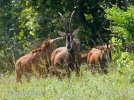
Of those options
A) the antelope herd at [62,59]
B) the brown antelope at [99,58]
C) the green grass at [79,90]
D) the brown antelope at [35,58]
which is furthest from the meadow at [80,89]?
the brown antelope at [35,58]

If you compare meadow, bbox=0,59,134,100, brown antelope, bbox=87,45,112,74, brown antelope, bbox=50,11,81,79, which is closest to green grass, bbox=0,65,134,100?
meadow, bbox=0,59,134,100

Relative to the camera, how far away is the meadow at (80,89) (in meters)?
7.41

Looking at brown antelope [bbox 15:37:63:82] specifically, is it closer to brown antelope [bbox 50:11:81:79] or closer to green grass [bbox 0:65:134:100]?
brown antelope [bbox 50:11:81:79]

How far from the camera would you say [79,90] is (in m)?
7.91

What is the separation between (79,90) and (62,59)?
4679 millimetres

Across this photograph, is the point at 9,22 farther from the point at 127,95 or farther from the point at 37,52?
the point at 127,95

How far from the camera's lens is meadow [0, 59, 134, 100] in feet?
24.3

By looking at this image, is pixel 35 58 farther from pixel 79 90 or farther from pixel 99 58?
pixel 79 90

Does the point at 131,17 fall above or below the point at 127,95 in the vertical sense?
above

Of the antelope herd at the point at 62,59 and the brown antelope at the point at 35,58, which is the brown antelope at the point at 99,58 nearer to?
the antelope herd at the point at 62,59

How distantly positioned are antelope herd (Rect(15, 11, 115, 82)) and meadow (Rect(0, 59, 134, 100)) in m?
2.01

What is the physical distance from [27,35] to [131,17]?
15.5 m

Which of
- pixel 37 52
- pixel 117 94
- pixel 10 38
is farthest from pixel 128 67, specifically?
pixel 10 38

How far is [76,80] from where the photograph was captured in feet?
30.2
